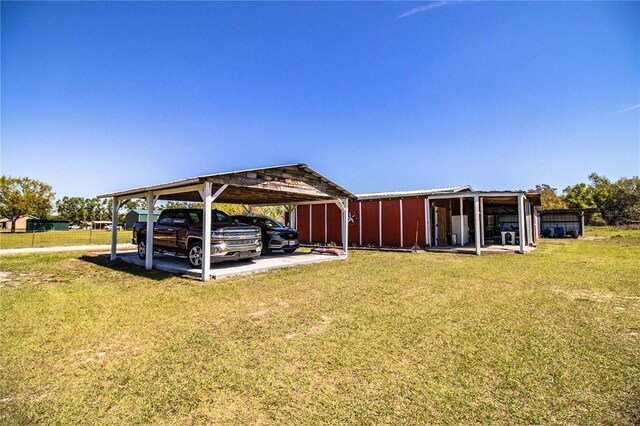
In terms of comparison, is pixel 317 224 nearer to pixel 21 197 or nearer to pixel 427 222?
pixel 427 222

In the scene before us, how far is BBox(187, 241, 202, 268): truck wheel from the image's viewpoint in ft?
32.0

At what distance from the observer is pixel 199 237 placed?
9562 millimetres

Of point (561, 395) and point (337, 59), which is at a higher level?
point (337, 59)

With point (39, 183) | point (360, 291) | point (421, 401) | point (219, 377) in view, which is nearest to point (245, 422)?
point (219, 377)

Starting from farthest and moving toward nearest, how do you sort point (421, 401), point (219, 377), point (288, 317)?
point (288, 317) < point (219, 377) < point (421, 401)

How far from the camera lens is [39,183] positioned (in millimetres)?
45594

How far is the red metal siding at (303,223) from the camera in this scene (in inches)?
820

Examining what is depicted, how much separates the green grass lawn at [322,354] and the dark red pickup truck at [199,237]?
2183 millimetres

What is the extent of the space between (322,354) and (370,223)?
1496 cm

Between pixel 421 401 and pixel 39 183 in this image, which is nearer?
pixel 421 401

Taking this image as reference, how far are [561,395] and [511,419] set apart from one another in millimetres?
715

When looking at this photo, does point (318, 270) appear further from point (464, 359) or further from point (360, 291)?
point (464, 359)

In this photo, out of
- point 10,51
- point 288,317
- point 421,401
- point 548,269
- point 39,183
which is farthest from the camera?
point 39,183

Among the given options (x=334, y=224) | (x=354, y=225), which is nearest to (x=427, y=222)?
(x=354, y=225)
